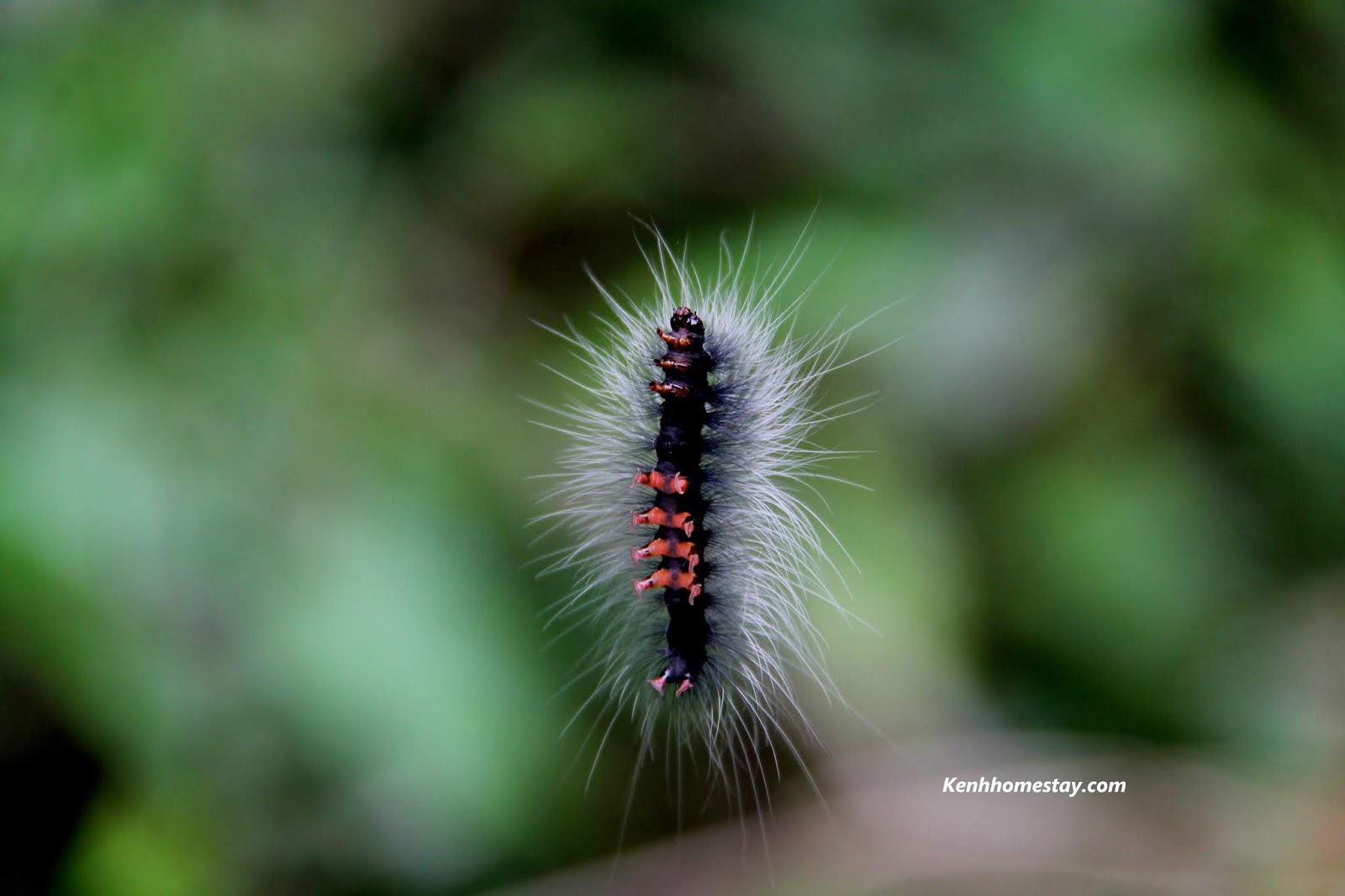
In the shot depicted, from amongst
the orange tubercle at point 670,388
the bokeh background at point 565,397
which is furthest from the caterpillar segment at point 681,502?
the bokeh background at point 565,397

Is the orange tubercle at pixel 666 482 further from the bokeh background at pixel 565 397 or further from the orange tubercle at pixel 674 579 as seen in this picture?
the bokeh background at pixel 565 397

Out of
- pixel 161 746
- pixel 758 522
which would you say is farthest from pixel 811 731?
pixel 161 746

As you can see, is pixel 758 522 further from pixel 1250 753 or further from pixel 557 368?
pixel 1250 753

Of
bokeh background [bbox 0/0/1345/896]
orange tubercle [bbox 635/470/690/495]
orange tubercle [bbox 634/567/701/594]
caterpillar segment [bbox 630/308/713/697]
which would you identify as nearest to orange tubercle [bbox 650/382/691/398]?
caterpillar segment [bbox 630/308/713/697]

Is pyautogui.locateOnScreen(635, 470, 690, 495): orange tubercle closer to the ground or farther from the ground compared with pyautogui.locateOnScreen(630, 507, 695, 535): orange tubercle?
farther from the ground

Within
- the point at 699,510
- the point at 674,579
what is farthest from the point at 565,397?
the point at 674,579

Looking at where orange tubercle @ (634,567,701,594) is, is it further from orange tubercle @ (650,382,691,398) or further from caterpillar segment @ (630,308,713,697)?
orange tubercle @ (650,382,691,398)

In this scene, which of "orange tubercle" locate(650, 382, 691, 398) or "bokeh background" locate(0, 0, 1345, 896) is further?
"bokeh background" locate(0, 0, 1345, 896)
